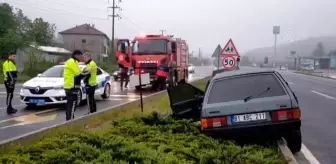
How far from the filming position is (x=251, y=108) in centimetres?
696

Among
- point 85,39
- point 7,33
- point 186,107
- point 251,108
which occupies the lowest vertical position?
point 186,107

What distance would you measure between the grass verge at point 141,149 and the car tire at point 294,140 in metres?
1.00

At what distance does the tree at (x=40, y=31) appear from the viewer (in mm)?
65750

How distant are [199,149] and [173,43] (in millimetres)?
16637

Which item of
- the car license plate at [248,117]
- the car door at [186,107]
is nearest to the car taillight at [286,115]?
the car license plate at [248,117]

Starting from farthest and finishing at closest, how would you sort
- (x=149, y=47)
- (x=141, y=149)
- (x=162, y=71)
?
(x=149, y=47) → (x=162, y=71) → (x=141, y=149)

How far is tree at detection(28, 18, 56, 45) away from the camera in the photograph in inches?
2589

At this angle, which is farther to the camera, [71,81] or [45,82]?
[45,82]

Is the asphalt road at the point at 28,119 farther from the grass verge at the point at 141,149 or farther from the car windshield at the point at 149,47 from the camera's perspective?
the car windshield at the point at 149,47

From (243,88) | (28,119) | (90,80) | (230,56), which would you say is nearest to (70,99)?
(90,80)

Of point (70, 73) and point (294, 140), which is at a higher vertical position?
point (70, 73)

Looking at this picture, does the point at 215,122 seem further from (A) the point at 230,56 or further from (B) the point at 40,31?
(B) the point at 40,31

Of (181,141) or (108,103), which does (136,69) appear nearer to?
(108,103)

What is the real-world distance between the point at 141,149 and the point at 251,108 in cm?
221
